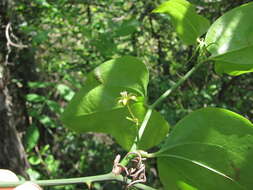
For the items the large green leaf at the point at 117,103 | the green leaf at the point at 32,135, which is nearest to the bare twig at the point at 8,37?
the green leaf at the point at 32,135

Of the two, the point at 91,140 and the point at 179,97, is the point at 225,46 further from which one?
the point at 91,140

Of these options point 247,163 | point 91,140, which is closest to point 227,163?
point 247,163

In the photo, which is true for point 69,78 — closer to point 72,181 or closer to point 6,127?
point 6,127

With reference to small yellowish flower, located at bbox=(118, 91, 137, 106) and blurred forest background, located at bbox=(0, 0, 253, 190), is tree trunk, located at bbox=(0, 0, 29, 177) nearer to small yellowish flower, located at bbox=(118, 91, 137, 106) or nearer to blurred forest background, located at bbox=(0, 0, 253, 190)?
blurred forest background, located at bbox=(0, 0, 253, 190)

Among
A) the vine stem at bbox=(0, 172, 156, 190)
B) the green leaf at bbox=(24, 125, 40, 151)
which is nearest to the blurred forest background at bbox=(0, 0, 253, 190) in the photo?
the green leaf at bbox=(24, 125, 40, 151)

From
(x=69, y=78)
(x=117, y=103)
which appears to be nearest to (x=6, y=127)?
(x=69, y=78)

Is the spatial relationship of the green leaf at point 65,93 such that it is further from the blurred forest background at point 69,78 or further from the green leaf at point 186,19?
the green leaf at point 186,19
